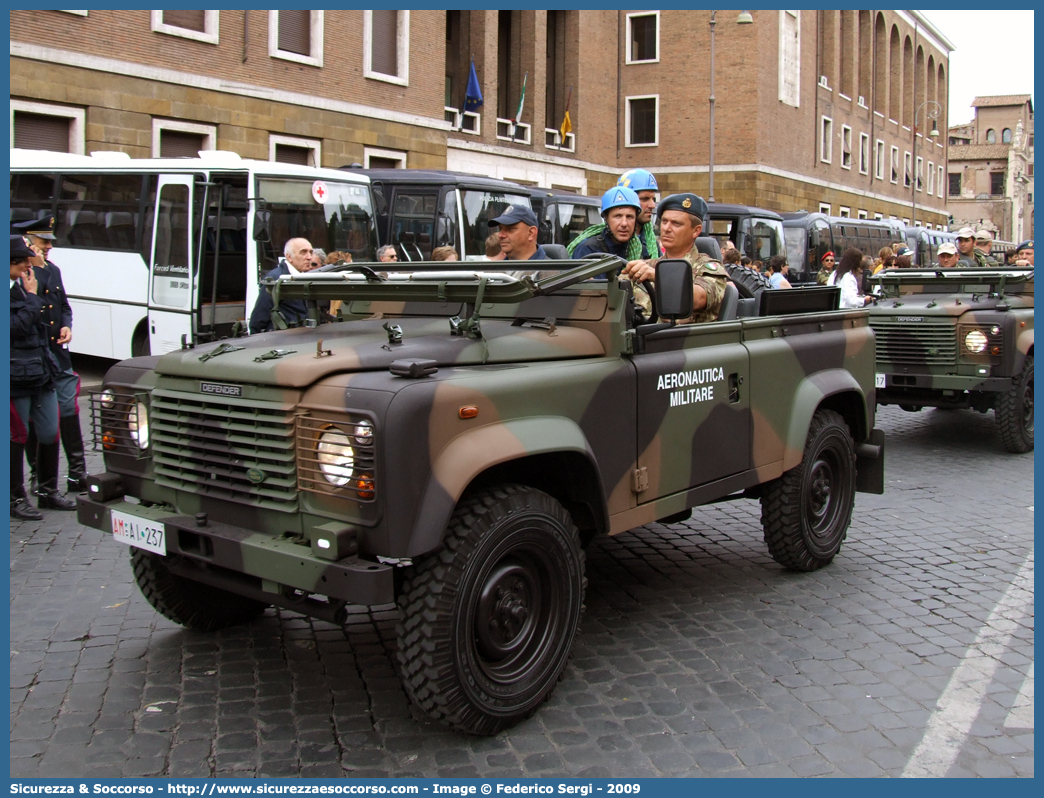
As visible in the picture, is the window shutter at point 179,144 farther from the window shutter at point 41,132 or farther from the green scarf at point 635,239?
the green scarf at point 635,239

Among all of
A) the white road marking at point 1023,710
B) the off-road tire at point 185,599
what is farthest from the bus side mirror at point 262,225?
the white road marking at point 1023,710

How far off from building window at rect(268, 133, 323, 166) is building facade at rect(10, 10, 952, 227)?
5cm

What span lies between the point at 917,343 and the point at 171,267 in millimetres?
9643

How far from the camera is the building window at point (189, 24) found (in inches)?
858

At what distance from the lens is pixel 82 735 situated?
3855mm

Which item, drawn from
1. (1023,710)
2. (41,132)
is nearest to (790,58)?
(41,132)

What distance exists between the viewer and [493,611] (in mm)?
3875

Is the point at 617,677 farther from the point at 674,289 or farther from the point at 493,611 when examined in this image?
the point at 674,289

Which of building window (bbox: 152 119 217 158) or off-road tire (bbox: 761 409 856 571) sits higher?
building window (bbox: 152 119 217 158)

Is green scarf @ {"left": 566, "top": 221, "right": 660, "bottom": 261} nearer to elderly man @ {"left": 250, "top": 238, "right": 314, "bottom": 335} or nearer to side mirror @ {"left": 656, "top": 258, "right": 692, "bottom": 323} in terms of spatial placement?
side mirror @ {"left": 656, "top": 258, "right": 692, "bottom": 323}

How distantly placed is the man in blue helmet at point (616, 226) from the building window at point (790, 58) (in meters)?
45.0

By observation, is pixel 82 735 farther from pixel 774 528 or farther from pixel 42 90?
pixel 42 90

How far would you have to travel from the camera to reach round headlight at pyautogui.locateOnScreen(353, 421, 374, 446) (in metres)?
3.44

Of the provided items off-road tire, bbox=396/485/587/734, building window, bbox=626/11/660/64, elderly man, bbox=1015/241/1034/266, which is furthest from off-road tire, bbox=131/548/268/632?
building window, bbox=626/11/660/64
